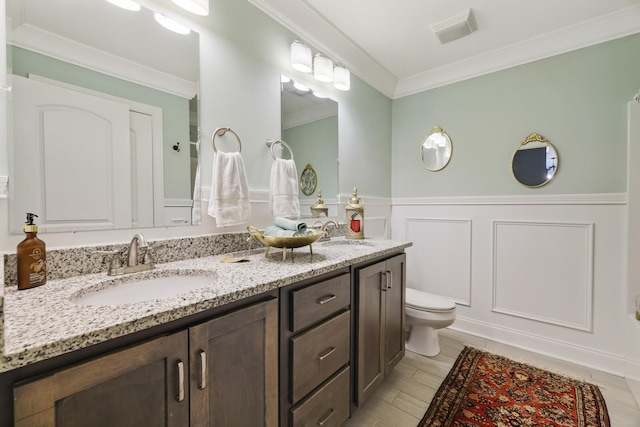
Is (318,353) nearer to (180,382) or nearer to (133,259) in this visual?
(180,382)

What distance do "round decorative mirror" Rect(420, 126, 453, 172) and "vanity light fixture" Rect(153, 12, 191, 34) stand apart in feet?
7.08

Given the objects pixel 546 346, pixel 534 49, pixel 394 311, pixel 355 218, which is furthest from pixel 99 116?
pixel 546 346

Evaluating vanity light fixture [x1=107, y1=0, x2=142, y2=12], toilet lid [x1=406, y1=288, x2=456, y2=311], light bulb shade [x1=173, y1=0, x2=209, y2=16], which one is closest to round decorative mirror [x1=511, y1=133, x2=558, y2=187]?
toilet lid [x1=406, y1=288, x2=456, y2=311]

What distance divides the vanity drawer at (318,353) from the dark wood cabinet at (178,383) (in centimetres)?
10

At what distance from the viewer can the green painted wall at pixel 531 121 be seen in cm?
189

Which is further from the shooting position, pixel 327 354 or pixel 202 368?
pixel 327 354

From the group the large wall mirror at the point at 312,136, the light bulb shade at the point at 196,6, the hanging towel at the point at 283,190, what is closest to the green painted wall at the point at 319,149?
the large wall mirror at the point at 312,136

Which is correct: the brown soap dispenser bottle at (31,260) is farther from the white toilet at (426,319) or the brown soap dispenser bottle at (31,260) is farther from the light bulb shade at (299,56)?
the white toilet at (426,319)

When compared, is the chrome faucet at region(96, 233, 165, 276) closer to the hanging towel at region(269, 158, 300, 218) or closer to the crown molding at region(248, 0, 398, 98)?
the hanging towel at region(269, 158, 300, 218)

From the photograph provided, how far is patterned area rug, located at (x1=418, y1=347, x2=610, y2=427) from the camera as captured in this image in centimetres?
146

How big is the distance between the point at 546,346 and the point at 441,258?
973 millimetres

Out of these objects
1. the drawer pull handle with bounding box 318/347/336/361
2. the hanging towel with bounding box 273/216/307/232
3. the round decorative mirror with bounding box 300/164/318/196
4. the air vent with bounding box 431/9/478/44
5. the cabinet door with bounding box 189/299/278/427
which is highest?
the air vent with bounding box 431/9/478/44

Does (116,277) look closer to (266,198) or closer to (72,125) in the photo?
(72,125)

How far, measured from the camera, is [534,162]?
85.4 inches
